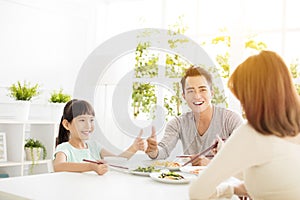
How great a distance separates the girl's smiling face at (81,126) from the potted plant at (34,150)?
1528 millimetres

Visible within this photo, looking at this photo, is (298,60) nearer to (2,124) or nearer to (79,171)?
(79,171)

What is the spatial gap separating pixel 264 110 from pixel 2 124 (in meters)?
3.02

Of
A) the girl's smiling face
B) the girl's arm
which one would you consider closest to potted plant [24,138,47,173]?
the girl's smiling face

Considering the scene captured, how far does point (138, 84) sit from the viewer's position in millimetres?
2158

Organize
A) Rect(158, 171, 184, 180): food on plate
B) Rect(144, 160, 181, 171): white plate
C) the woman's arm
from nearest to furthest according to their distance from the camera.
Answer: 1. the woman's arm
2. Rect(158, 171, 184, 180): food on plate
3. Rect(144, 160, 181, 171): white plate

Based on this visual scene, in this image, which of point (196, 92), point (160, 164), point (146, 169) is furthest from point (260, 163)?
point (196, 92)

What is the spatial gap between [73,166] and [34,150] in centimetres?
195

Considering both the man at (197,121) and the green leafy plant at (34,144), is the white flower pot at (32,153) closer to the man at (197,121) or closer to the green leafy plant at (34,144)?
the green leafy plant at (34,144)

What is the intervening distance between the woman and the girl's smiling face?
3.68 ft

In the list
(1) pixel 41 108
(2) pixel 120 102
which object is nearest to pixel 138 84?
(2) pixel 120 102

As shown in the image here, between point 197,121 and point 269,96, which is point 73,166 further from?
point 269,96

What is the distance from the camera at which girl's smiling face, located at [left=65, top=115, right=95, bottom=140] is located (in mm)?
2124

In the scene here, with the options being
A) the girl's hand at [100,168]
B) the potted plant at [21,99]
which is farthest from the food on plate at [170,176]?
the potted plant at [21,99]

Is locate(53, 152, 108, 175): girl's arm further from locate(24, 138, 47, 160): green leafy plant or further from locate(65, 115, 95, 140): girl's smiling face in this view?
locate(24, 138, 47, 160): green leafy plant
